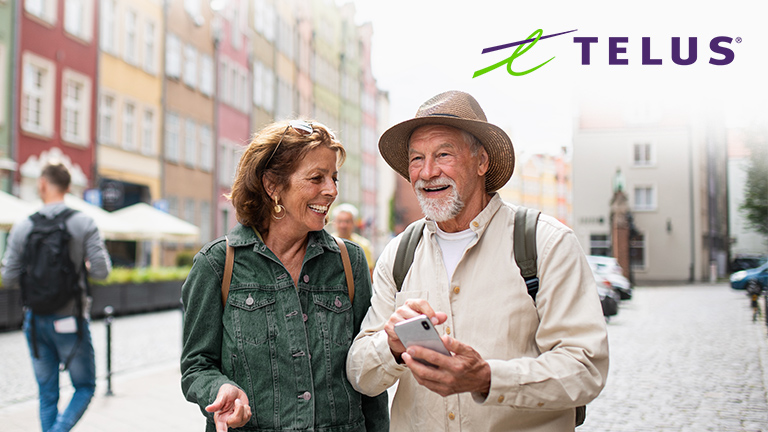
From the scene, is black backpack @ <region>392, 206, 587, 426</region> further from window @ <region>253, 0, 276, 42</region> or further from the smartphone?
window @ <region>253, 0, 276, 42</region>

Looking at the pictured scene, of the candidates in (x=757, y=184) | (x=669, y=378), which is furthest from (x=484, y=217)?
(x=669, y=378)

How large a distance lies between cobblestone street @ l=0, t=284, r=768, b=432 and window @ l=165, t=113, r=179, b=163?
14.0 meters

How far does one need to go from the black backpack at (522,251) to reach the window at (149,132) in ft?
70.0

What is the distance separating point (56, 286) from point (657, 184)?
4.29 metres

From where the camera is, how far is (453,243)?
8.86 feet

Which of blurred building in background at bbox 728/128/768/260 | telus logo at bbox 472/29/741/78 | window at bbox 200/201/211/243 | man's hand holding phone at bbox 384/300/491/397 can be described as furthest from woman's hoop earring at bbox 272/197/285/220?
window at bbox 200/201/211/243

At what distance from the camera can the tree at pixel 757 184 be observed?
4484 millimetres

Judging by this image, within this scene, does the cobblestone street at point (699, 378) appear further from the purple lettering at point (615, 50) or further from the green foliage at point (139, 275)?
the green foliage at point (139, 275)

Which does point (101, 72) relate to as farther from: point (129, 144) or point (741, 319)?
point (741, 319)

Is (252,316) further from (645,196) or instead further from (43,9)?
(43,9)

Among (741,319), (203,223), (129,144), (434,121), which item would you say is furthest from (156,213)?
(434,121)

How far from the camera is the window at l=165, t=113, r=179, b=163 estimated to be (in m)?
23.9

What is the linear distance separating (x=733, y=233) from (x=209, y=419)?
140 inches

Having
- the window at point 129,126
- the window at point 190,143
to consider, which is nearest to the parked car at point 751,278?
the window at point 129,126
